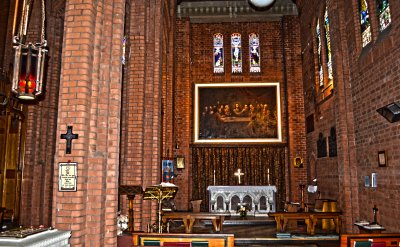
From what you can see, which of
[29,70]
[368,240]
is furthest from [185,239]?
[29,70]

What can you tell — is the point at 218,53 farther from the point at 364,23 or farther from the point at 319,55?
the point at 364,23

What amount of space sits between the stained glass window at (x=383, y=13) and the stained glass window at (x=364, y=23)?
504 millimetres

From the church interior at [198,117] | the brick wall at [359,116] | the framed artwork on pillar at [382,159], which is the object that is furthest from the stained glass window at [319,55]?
the framed artwork on pillar at [382,159]

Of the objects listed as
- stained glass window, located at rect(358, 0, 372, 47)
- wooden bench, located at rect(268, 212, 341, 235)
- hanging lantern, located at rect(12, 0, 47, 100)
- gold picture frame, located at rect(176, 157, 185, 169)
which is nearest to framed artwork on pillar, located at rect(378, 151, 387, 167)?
wooden bench, located at rect(268, 212, 341, 235)

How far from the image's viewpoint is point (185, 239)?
577 cm

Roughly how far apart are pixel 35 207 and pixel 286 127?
11525 mm

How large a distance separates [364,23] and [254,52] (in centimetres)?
804

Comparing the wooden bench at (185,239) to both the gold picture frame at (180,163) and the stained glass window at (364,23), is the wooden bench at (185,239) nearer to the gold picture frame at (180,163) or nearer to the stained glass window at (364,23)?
the stained glass window at (364,23)

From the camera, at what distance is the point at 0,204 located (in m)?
8.76

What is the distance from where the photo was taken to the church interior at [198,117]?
521cm

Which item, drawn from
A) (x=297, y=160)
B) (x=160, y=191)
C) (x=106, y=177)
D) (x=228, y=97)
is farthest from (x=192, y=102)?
(x=106, y=177)

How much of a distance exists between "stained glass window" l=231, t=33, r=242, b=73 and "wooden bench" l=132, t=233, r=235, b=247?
1296cm

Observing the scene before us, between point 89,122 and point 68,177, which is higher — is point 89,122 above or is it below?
above

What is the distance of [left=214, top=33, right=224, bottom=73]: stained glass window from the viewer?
1797cm
